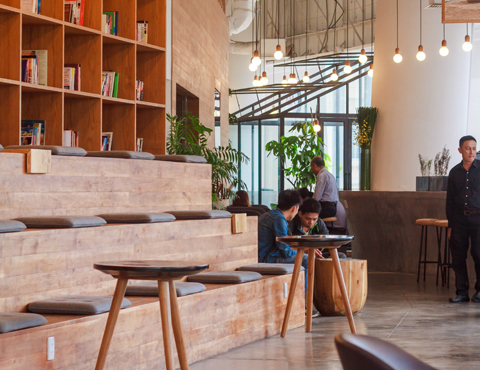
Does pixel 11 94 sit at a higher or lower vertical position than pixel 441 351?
higher

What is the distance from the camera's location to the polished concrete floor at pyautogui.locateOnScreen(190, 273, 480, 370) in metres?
3.68

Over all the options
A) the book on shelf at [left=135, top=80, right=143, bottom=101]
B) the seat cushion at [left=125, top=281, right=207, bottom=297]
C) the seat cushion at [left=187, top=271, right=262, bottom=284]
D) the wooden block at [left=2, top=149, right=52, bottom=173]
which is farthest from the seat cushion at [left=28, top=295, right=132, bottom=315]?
the book on shelf at [left=135, top=80, right=143, bottom=101]

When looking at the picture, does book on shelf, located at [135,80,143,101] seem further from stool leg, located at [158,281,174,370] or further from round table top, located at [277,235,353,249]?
stool leg, located at [158,281,174,370]

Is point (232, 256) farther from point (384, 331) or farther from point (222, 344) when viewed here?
point (384, 331)

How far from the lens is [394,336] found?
4.43 metres

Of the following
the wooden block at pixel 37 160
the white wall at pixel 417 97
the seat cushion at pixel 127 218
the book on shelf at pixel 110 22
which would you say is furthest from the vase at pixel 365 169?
the wooden block at pixel 37 160

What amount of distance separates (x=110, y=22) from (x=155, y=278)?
3823 millimetres

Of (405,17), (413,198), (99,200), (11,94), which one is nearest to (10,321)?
(99,200)

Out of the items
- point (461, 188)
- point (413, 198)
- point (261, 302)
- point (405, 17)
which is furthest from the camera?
point (405, 17)

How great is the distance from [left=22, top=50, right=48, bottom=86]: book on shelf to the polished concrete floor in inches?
106

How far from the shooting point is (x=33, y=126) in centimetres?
510

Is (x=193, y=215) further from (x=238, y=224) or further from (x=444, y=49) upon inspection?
(x=444, y=49)

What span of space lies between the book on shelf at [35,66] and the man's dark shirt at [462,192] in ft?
12.8

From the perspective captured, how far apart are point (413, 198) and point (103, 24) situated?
4450 millimetres
